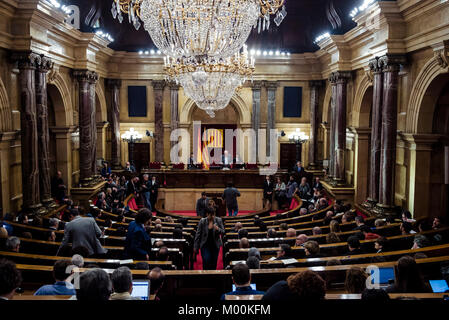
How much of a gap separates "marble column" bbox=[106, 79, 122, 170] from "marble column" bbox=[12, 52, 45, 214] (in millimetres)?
7967

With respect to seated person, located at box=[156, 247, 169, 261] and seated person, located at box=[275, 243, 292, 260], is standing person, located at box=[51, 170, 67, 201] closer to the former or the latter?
seated person, located at box=[156, 247, 169, 261]

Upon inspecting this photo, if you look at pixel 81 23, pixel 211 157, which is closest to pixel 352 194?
pixel 211 157

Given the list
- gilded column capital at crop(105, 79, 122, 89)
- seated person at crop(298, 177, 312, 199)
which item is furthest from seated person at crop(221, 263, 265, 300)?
gilded column capital at crop(105, 79, 122, 89)

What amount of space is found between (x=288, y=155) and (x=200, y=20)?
13060mm

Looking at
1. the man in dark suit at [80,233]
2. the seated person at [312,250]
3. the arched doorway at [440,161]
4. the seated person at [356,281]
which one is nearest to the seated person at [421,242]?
the seated person at [312,250]

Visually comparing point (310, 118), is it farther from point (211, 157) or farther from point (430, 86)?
point (430, 86)

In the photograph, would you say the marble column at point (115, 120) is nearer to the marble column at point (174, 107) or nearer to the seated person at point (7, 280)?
the marble column at point (174, 107)

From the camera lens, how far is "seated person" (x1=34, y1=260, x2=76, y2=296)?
163 inches

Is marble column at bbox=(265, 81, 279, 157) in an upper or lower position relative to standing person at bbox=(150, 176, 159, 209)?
upper

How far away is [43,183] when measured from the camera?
11.7 m

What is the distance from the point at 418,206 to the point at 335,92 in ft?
20.4

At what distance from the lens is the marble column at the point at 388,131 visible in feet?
35.9

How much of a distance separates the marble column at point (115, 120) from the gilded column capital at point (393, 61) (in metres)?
12.4

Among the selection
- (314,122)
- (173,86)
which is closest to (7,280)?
(173,86)
